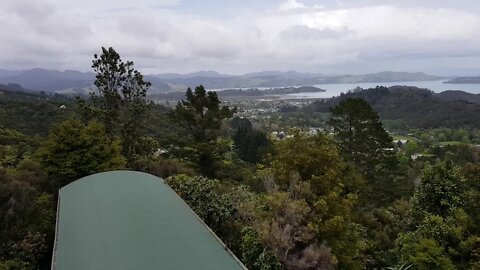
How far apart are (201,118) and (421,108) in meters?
118

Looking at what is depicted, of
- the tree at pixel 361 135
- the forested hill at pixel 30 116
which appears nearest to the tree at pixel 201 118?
the tree at pixel 361 135

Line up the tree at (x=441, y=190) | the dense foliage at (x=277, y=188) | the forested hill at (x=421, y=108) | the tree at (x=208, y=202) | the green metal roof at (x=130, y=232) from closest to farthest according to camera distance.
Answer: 1. the green metal roof at (x=130, y=232)
2. the dense foliage at (x=277, y=188)
3. the tree at (x=441, y=190)
4. the tree at (x=208, y=202)
5. the forested hill at (x=421, y=108)

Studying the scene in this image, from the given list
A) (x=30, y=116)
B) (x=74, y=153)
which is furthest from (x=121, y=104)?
(x=30, y=116)

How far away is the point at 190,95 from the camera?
2214 centimetres

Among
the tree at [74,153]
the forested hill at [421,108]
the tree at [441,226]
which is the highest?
the tree at [74,153]

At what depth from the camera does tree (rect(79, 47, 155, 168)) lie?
2066 cm

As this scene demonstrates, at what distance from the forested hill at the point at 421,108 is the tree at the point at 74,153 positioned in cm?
9307

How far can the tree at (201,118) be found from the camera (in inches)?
868

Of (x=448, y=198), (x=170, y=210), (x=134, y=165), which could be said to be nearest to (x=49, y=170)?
(x=134, y=165)

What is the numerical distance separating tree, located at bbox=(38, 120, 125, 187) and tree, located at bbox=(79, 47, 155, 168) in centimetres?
379

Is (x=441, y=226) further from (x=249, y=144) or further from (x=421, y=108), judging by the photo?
(x=421, y=108)

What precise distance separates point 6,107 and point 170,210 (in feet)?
173

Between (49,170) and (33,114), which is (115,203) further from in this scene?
(33,114)

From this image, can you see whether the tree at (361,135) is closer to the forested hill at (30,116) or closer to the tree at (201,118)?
the tree at (201,118)
